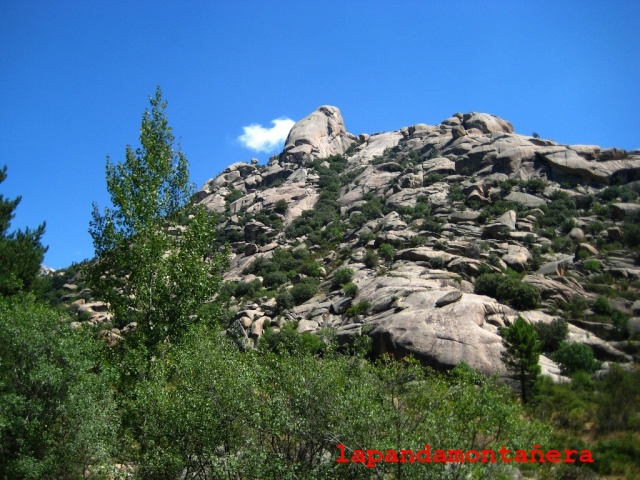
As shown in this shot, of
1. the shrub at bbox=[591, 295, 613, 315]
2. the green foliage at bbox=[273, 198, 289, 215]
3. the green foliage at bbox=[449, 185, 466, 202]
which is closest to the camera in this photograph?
the shrub at bbox=[591, 295, 613, 315]

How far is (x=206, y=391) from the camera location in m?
9.36

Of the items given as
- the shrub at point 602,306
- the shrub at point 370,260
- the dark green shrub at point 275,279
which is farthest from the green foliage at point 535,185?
the dark green shrub at point 275,279

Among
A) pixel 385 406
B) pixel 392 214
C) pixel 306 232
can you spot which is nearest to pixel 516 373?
pixel 385 406

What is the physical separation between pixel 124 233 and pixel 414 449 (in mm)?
10226

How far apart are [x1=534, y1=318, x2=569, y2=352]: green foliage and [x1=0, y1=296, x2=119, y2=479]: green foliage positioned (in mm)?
23169

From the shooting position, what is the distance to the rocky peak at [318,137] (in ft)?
286

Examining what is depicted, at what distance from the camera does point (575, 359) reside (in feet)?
75.4

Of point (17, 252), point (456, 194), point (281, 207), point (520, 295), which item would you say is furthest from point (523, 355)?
point (281, 207)

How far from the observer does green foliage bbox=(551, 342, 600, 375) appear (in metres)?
22.9

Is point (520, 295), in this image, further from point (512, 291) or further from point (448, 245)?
point (448, 245)

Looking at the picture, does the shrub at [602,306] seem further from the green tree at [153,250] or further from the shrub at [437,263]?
the green tree at [153,250]

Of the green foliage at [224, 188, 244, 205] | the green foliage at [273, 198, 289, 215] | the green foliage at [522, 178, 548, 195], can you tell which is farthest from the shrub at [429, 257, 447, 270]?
the green foliage at [224, 188, 244, 205]

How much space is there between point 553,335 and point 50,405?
81.3 feet

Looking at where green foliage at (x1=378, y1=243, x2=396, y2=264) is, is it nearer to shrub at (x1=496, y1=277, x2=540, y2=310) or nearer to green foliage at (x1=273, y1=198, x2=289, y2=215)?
shrub at (x1=496, y1=277, x2=540, y2=310)
